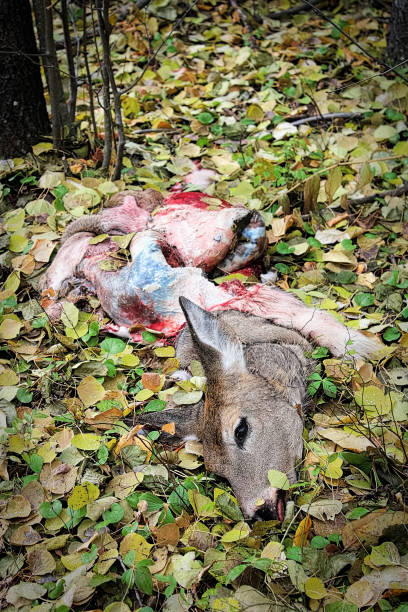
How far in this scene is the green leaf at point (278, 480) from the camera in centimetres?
285

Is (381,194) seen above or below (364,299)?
above

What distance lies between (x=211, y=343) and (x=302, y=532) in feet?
3.65

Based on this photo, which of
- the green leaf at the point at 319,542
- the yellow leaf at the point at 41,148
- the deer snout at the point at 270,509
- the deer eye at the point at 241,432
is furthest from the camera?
the yellow leaf at the point at 41,148

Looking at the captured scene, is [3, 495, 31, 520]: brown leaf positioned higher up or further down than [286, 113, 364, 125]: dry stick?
further down

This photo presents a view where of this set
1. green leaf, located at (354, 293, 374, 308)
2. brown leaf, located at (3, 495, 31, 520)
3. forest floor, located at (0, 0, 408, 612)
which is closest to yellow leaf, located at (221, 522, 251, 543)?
forest floor, located at (0, 0, 408, 612)

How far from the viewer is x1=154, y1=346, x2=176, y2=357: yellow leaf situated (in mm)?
3910

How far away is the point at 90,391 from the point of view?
3.70 meters

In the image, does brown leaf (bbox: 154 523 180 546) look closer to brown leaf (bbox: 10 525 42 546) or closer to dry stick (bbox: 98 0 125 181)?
brown leaf (bbox: 10 525 42 546)

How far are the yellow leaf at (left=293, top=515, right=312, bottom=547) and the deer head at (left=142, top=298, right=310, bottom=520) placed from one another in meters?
0.12

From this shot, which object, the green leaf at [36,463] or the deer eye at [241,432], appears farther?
the green leaf at [36,463]

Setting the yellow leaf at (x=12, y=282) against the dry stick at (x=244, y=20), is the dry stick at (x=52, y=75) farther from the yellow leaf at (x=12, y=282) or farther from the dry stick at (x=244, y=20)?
the dry stick at (x=244, y=20)

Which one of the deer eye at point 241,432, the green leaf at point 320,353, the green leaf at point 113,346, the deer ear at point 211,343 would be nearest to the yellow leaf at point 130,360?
the green leaf at point 113,346

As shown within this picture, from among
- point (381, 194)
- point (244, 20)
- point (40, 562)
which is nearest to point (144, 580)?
point (40, 562)

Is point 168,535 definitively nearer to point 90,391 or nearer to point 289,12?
point 90,391
